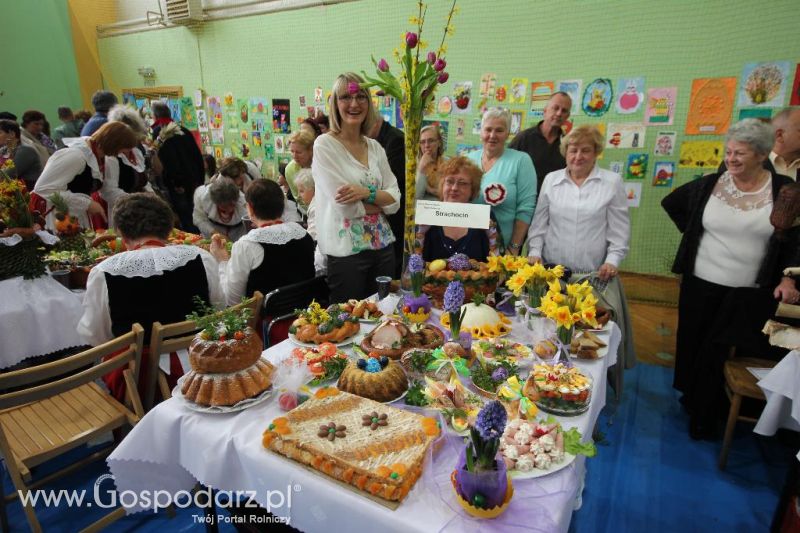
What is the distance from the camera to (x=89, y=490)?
2383 millimetres

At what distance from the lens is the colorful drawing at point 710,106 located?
465cm

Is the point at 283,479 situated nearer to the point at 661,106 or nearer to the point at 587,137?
the point at 587,137

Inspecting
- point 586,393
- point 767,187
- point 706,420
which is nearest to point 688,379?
point 706,420

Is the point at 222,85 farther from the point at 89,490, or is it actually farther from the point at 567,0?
the point at 89,490

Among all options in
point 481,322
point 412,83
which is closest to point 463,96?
point 412,83

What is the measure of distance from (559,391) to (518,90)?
494 cm

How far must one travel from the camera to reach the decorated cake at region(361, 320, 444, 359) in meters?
1.76

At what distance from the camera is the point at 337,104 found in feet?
8.31

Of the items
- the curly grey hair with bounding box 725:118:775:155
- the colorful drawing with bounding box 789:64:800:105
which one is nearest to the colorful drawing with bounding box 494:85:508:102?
the colorful drawing with bounding box 789:64:800:105

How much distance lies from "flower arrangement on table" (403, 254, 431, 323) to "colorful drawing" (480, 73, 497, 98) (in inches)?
171

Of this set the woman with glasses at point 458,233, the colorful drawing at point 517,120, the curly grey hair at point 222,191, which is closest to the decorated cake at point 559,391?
the woman with glasses at point 458,233

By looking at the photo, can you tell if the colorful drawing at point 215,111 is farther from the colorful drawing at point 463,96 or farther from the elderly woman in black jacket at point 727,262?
the elderly woman in black jacket at point 727,262

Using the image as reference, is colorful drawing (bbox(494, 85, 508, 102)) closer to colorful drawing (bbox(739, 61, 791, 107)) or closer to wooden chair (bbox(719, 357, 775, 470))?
colorful drawing (bbox(739, 61, 791, 107))

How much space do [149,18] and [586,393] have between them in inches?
413
